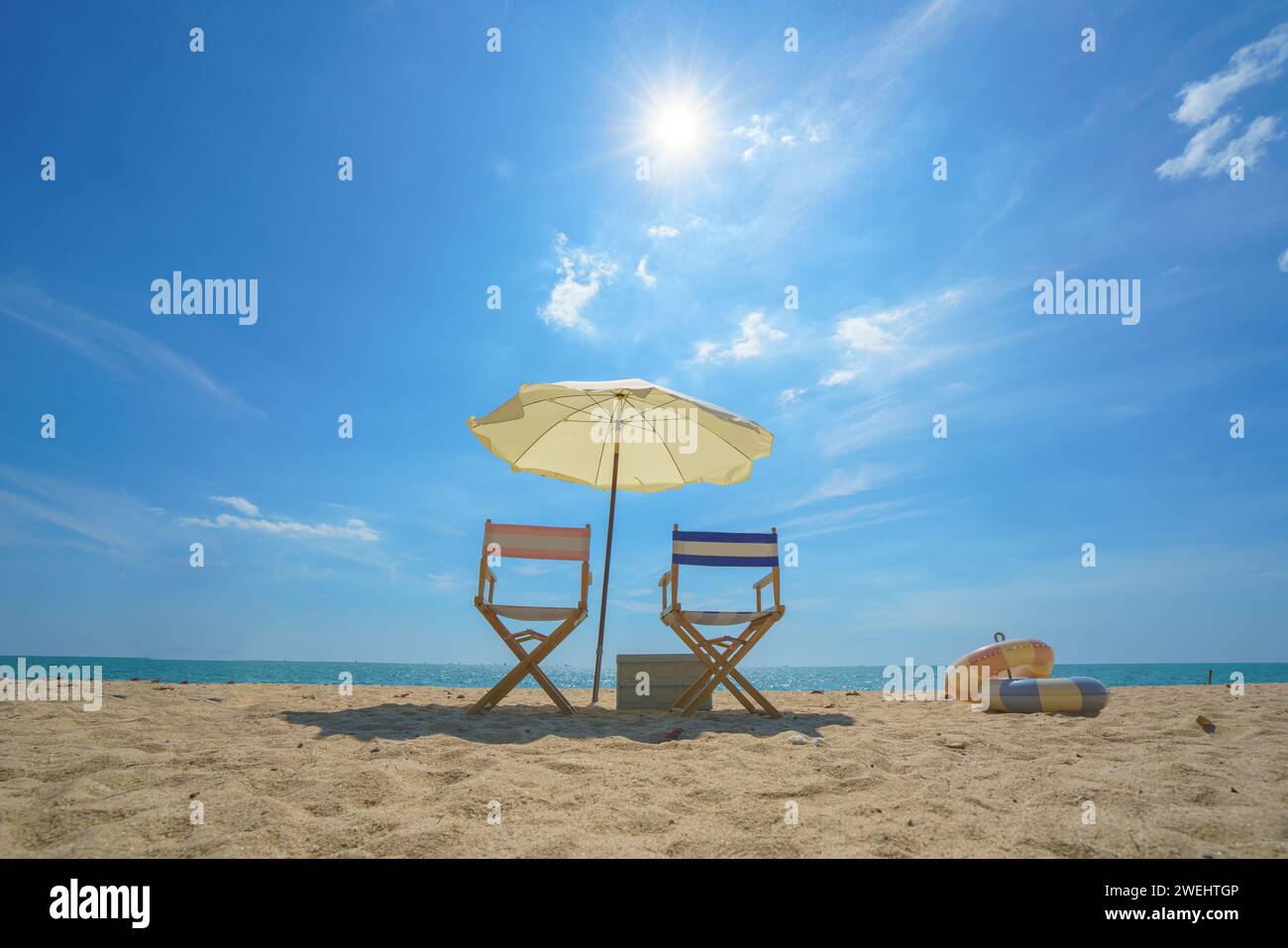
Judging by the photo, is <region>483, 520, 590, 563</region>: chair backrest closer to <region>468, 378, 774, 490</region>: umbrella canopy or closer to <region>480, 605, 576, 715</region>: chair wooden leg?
<region>480, 605, 576, 715</region>: chair wooden leg

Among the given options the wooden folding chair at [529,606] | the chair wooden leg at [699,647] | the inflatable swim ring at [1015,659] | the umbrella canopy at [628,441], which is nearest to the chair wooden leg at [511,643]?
the wooden folding chair at [529,606]

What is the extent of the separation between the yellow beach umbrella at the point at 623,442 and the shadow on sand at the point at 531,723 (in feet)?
3.47

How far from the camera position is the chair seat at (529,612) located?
4395 millimetres

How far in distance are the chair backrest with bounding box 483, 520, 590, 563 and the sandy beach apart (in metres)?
1.13

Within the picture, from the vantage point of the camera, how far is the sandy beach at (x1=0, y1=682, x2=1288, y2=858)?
201 centimetres

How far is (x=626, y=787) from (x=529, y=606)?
195cm

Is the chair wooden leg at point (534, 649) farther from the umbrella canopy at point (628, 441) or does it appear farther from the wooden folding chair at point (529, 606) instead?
the umbrella canopy at point (628, 441)

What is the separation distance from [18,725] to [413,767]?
2.50 m

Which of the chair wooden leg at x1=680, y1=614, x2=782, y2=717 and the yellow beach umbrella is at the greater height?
the yellow beach umbrella

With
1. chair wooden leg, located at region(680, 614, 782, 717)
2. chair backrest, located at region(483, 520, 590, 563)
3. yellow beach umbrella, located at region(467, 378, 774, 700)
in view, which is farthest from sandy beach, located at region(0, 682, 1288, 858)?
yellow beach umbrella, located at region(467, 378, 774, 700)

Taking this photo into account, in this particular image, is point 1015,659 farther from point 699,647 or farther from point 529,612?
point 529,612

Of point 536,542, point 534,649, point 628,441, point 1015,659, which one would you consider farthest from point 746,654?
point 1015,659
